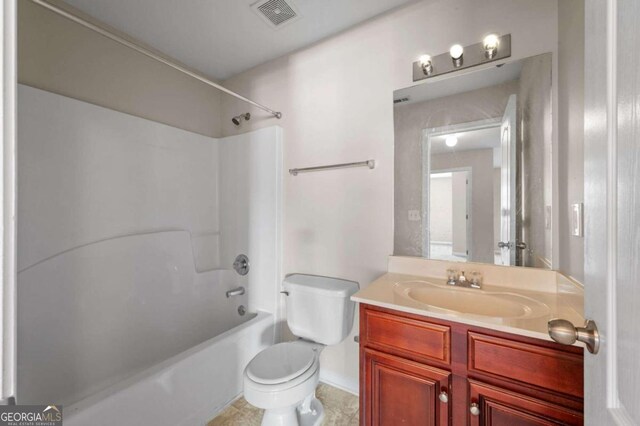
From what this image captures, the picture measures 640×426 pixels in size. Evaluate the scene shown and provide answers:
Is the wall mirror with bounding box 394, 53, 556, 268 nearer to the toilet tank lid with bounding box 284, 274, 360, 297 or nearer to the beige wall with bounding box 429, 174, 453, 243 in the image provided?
the beige wall with bounding box 429, 174, 453, 243

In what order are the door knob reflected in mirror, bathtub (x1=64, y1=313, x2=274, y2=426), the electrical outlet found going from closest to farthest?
the door knob reflected in mirror < bathtub (x1=64, y1=313, x2=274, y2=426) < the electrical outlet

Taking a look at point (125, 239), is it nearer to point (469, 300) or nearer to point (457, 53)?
point (469, 300)

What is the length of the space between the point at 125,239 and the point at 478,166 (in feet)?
7.26

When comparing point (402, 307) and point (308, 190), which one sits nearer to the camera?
point (402, 307)

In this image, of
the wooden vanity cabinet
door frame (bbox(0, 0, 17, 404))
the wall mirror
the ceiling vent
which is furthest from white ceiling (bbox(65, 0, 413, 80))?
the wooden vanity cabinet

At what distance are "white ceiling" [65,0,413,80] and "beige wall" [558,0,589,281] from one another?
0.84m

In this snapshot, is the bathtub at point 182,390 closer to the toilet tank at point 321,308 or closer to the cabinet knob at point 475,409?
the toilet tank at point 321,308

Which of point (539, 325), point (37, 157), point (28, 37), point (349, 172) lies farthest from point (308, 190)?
point (28, 37)

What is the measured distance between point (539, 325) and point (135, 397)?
1.64 meters

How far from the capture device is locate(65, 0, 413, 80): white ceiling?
4.92ft

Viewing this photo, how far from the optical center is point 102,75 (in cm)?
163

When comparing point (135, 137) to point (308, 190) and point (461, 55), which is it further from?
point (461, 55)

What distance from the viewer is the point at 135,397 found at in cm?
112

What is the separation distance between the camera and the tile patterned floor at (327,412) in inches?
57.2
